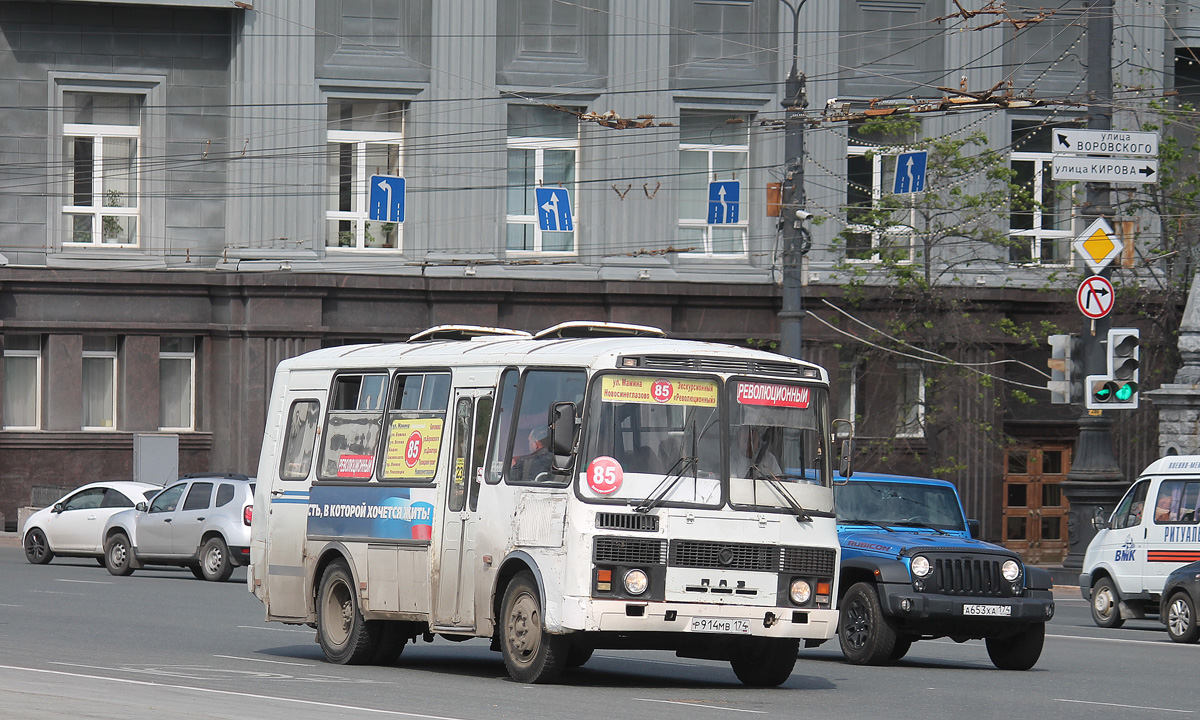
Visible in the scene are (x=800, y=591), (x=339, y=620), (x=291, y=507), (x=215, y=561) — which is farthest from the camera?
(x=215, y=561)

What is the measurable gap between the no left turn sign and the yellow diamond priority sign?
0.42 meters

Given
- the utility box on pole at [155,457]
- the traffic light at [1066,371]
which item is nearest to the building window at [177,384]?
the utility box on pole at [155,457]

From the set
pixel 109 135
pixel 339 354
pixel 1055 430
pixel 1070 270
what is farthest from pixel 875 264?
pixel 339 354

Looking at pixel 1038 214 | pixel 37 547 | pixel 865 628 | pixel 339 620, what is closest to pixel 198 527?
pixel 37 547

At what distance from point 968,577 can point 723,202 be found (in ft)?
68.3

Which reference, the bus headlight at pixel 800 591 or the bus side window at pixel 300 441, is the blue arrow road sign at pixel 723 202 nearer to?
the bus side window at pixel 300 441

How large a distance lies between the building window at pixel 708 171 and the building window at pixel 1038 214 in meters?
5.70

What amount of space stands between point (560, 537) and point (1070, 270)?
90.2 feet

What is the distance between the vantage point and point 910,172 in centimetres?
3500

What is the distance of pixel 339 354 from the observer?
53.9 feet

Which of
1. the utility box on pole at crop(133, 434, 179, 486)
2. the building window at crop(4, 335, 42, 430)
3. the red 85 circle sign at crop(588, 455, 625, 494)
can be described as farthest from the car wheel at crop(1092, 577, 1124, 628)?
the building window at crop(4, 335, 42, 430)

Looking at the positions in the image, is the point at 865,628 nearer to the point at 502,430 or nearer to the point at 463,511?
the point at 463,511

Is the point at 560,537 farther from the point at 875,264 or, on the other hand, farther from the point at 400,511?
the point at 875,264

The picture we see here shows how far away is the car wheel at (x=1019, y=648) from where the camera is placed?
16312 mm
